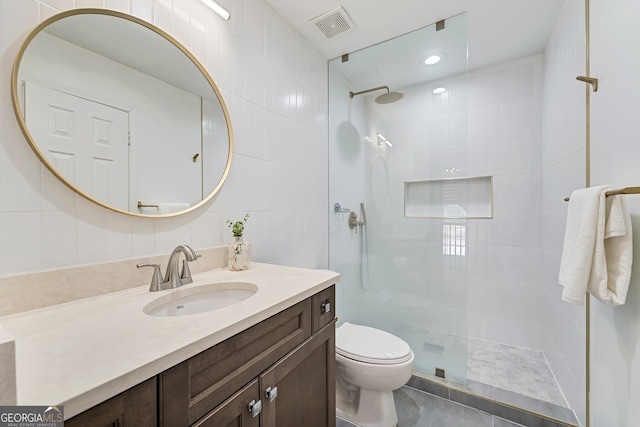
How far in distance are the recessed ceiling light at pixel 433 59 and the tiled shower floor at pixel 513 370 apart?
7.20 ft

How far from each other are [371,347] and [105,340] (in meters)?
1.30

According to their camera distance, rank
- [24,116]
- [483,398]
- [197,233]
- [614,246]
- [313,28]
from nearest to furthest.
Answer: [24,116]
[614,246]
[197,233]
[483,398]
[313,28]

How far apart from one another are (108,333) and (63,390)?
215 millimetres

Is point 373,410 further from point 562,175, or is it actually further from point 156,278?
point 562,175

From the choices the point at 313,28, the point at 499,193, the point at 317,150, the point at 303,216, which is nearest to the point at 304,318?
the point at 303,216

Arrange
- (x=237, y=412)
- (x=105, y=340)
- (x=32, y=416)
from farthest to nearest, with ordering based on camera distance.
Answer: (x=237, y=412)
(x=105, y=340)
(x=32, y=416)

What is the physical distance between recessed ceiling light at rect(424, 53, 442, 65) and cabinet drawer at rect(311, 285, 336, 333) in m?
1.73

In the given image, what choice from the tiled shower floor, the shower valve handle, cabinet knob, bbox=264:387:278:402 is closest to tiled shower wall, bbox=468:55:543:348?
the tiled shower floor

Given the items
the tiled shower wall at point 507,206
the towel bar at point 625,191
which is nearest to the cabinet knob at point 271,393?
the towel bar at point 625,191

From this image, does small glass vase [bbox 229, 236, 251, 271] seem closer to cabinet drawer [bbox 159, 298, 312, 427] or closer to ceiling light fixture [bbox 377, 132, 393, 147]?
cabinet drawer [bbox 159, 298, 312, 427]

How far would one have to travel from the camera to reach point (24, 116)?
740 mm

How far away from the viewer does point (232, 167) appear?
134 centimetres

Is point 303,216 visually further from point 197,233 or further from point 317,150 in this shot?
point 197,233

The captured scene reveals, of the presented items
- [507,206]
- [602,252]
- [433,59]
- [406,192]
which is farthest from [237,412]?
[507,206]
